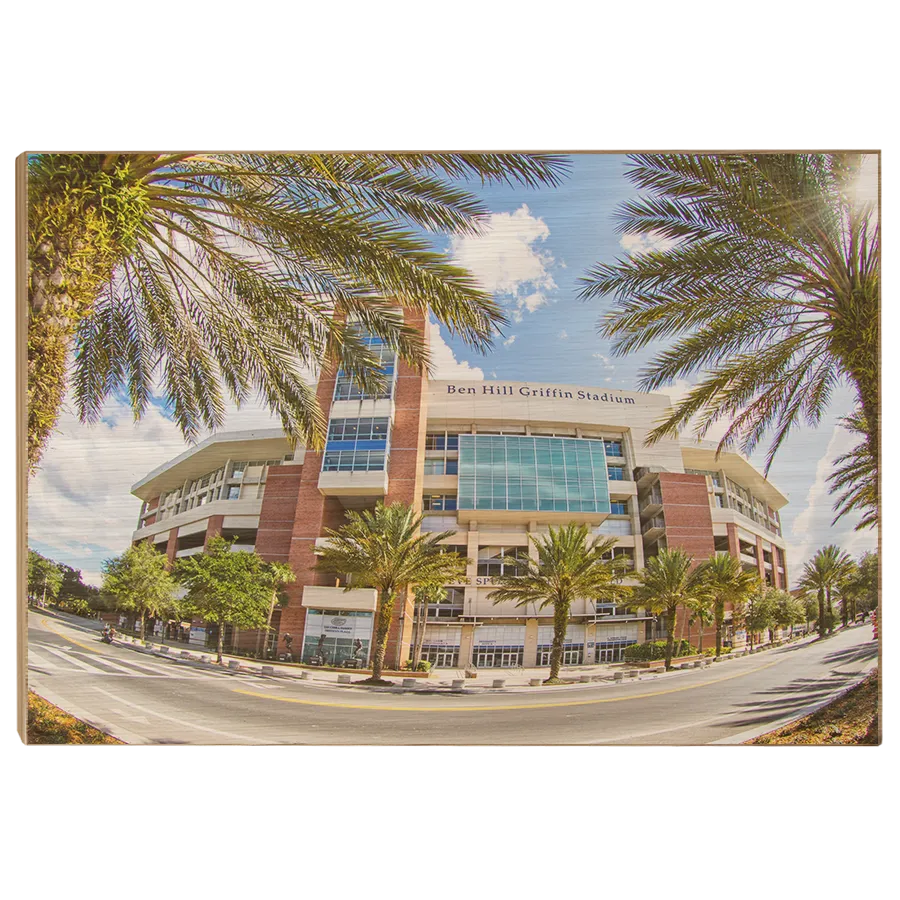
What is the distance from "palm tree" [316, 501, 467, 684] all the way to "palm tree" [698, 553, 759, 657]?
3.21 meters

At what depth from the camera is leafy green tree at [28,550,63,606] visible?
30.2 feet

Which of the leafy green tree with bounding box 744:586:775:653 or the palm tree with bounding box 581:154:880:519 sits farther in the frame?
the leafy green tree with bounding box 744:586:775:653

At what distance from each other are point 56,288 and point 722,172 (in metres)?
7.99

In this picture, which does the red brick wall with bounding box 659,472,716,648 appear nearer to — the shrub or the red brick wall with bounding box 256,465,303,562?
the shrub

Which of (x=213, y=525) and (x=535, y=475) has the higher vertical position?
(x=535, y=475)

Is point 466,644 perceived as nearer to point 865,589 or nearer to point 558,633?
point 558,633

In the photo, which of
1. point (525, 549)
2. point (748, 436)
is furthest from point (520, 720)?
point (748, 436)

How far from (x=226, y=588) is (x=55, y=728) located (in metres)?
2.75

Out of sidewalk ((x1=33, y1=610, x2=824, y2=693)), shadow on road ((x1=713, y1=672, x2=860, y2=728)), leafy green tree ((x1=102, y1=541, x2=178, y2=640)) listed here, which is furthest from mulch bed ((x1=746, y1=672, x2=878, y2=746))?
leafy green tree ((x1=102, y1=541, x2=178, y2=640))

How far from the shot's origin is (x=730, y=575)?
9.59 metres

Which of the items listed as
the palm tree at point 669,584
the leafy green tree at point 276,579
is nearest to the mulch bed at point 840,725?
the palm tree at point 669,584

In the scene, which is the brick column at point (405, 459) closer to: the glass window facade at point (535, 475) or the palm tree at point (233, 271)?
the palm tree at point (233, 271)

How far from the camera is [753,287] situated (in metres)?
9.34

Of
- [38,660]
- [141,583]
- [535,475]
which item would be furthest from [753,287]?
[38,660]
